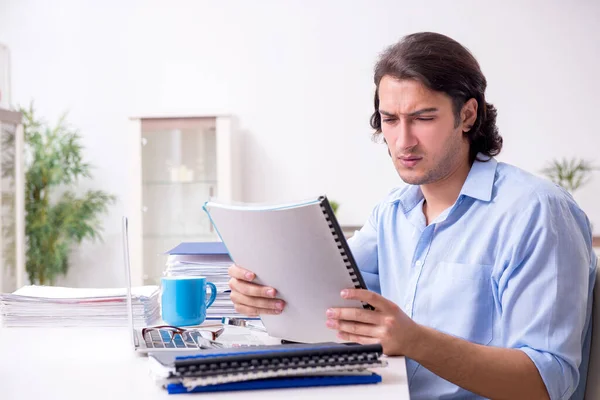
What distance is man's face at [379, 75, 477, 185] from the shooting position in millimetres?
1560

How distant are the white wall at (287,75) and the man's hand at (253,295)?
3.55 metres

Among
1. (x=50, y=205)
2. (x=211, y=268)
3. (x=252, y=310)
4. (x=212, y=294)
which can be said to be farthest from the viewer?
(x=50, y=205)

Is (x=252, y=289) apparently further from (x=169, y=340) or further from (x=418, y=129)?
(x=418, y=129)

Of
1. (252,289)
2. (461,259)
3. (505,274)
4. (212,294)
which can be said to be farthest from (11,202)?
(505,274)

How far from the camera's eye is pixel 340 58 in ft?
16.3

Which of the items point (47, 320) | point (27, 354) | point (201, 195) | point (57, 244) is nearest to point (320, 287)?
point (27, 354)

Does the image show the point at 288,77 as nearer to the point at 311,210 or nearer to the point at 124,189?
the point at 124,189

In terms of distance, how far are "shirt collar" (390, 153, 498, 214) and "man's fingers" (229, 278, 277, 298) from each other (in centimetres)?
47

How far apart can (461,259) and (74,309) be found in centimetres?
87

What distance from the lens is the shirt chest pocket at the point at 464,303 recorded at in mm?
1457

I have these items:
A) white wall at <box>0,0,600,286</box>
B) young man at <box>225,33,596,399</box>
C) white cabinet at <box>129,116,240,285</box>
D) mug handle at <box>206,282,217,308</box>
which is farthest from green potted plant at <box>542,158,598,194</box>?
mug handle at <box>206,282,217,308</box>

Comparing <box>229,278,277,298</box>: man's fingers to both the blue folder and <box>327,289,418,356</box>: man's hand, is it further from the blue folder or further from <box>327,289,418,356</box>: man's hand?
the blue folder

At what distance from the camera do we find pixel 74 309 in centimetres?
167

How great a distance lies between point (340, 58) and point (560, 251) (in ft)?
12.3
